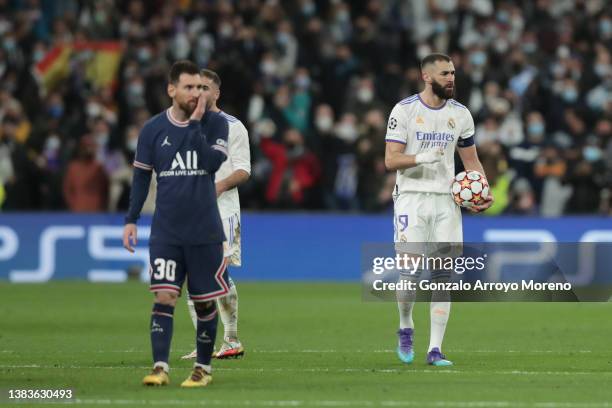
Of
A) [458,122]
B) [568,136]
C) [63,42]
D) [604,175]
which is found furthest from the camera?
[63,42]

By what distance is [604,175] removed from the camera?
81.9 ft

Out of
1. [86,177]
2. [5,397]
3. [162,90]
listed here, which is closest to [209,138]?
[5,397]

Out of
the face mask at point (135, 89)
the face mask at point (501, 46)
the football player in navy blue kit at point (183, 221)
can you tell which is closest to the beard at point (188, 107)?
the football player in navy blue kit at point (183, 221)

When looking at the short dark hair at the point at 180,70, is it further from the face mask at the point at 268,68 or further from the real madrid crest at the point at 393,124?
the face mask at the point at 268,68

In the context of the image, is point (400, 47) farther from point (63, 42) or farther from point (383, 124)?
point (63, 42)

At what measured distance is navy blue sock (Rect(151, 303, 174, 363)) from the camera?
10.7 m

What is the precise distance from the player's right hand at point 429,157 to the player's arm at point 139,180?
258cm

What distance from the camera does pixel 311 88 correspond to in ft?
91.7

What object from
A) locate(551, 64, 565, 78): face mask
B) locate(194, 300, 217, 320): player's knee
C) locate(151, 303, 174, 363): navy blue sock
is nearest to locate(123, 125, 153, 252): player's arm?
locate(151, 303, 174, 363): navy blue sock

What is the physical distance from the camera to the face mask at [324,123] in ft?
87.8

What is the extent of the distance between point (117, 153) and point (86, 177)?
3.80 feet

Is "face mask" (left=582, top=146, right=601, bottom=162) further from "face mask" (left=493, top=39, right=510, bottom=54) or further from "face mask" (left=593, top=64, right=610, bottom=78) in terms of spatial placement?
"face mask" (left=493, top=39, right=510, bottom=54)

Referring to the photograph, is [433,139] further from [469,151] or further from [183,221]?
[183,221]

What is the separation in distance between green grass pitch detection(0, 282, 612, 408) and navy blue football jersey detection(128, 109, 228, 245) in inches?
45.9
